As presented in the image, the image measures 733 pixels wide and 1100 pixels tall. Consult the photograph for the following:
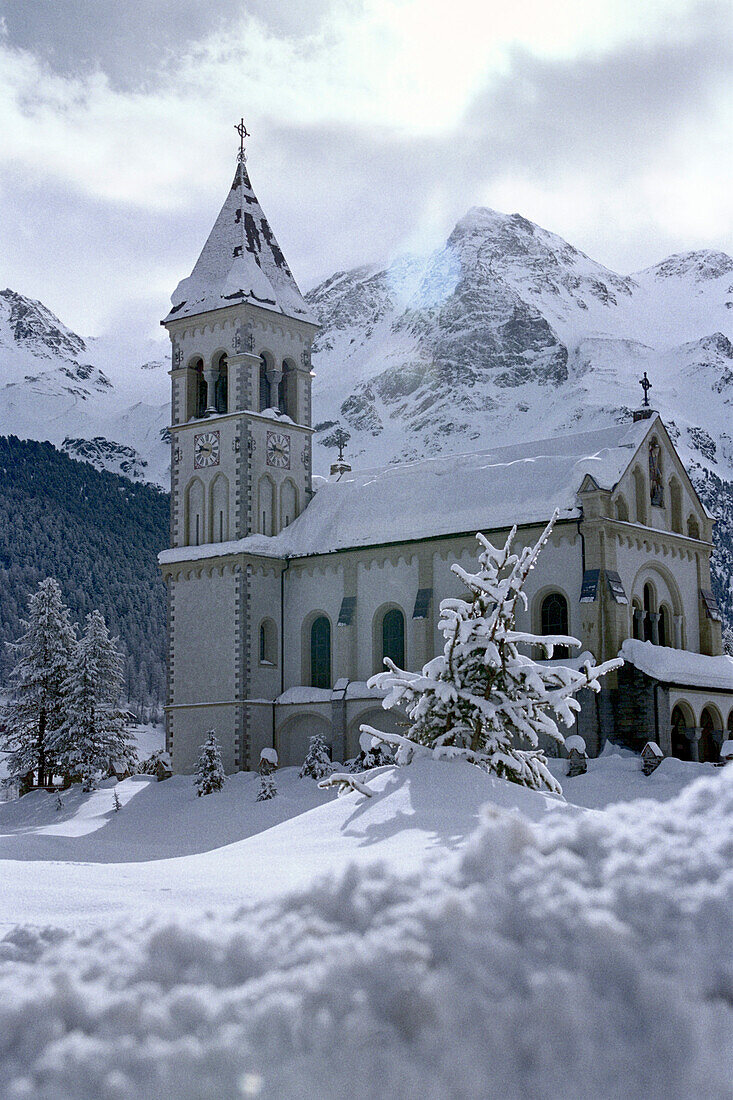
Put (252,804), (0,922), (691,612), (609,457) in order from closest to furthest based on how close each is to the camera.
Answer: (0,922) → (252,804) → (609,457) → (691,612)

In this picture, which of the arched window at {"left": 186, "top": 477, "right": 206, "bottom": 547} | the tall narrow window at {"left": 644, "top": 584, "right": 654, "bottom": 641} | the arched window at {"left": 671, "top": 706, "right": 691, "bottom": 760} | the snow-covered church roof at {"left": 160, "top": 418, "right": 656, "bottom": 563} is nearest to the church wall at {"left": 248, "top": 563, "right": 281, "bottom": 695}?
the snow-covered church roof at {"left": 160, "top": 418, "right": 656, "bottom": 563}

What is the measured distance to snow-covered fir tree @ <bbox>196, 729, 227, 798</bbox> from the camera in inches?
1374

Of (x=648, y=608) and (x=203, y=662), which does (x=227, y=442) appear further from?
(x=648, y=608)

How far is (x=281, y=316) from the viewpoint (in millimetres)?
42781

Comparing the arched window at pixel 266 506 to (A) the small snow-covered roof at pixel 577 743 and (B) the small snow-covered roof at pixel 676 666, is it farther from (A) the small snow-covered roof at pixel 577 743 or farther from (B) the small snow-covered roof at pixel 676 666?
(A) the small snow-covered roof at pixel 577 743

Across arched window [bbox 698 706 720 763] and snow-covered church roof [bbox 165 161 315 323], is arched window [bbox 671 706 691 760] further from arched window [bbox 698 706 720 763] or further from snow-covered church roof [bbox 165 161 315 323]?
snow-covered church roof [bbox 165 161 315 323]

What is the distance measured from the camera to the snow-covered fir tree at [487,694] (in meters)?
12.1

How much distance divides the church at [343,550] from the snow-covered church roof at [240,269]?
9 centimetres

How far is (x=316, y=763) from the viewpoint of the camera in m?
34.3

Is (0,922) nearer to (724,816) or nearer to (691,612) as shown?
(724,816)

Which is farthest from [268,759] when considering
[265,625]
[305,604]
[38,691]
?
[38,691]

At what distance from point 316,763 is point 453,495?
30.9 ft

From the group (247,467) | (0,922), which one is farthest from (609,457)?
(0,922)

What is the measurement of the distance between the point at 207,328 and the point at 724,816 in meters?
41.5
